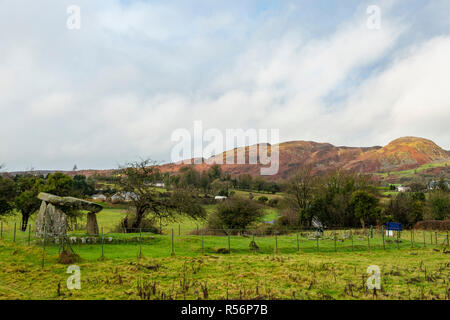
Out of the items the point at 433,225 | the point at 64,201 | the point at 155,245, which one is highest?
the point at 64,201

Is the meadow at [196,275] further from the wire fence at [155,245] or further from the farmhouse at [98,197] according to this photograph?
the farmhouse at [98,197]

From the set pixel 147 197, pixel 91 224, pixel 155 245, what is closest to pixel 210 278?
pixel 155 245

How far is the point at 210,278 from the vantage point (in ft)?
43.0

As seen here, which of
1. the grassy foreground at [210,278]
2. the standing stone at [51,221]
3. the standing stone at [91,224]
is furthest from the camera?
the standing stone at [91,224]

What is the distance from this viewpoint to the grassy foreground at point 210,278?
34.9 ft

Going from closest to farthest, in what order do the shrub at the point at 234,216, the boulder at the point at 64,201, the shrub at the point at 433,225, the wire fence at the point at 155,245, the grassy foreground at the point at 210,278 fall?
1. the grassy foreground at the point at 210,278
2. the wire fence at the point at 155,245
3. the boulder at the point at 64,201
4. the shrub at the point at 234,216
5. the shrub at the point at 433,225

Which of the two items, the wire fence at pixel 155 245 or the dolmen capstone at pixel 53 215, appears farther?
the dolmen capstone at pixel 53 215

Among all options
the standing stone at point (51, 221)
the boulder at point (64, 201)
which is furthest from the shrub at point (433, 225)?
the standing stone at point (51, 221)

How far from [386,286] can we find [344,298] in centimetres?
278

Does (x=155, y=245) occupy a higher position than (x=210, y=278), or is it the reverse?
(x=210, y=278)

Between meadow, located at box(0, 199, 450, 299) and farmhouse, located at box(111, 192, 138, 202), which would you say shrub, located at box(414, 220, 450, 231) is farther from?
farmhouse, located at box(111, 192, 138, 202)

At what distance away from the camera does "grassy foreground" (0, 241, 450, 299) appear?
34.9 ft

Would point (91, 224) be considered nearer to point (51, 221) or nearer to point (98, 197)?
point (51, 221)
